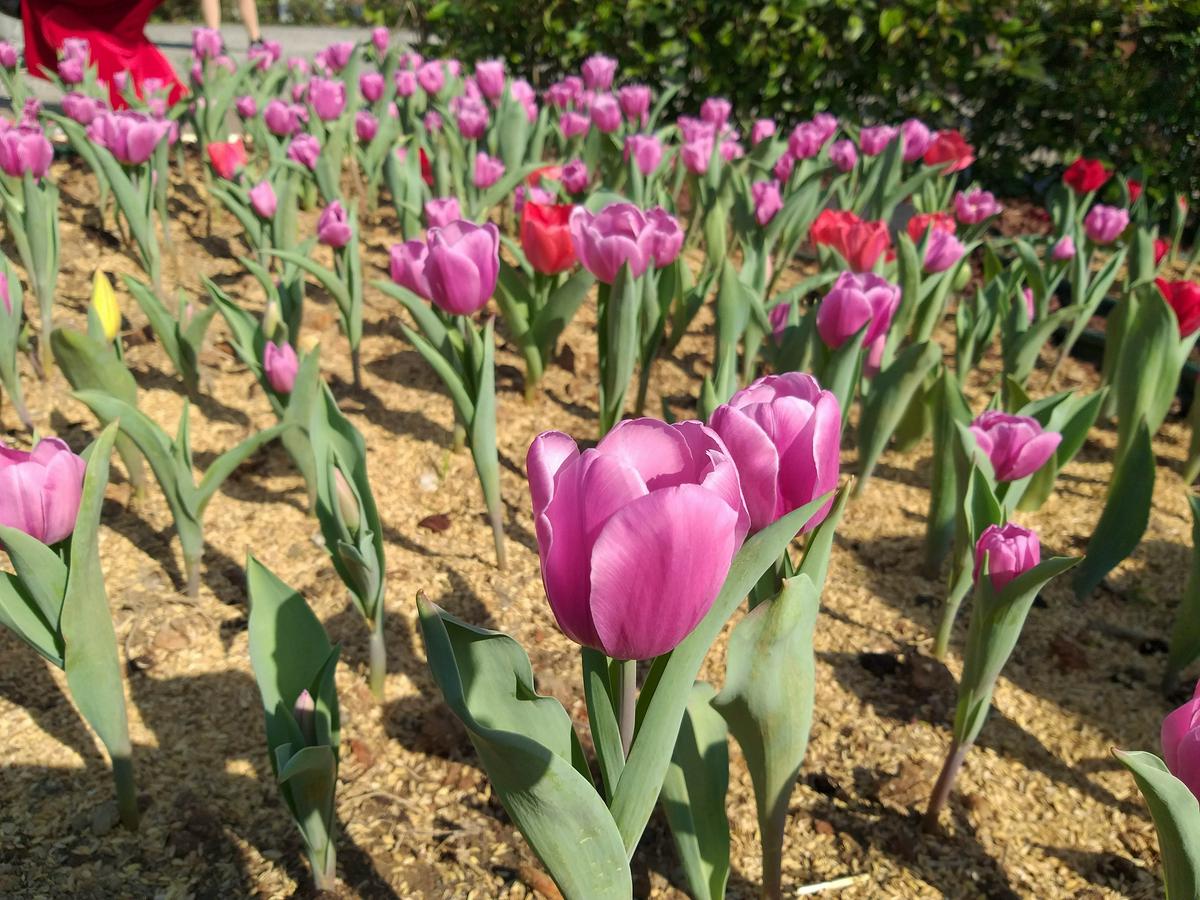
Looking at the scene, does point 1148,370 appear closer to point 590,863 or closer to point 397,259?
point 397,259

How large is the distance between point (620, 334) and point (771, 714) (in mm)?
1045

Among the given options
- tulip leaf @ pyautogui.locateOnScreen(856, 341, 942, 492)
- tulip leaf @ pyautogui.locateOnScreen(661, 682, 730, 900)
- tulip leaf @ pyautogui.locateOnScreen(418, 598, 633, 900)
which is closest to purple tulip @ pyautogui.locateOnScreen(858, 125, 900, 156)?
tulip leaf @ pyautogui.locateOnScreen(856, 341, 942, 492)

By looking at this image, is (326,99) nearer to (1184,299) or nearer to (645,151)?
(645,151)

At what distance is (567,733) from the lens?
0.86 metres

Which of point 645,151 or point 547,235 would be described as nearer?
point 547,235

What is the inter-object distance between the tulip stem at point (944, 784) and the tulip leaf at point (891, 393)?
0.87 m

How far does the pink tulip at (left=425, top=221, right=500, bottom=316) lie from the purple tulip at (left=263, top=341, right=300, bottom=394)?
341 mm

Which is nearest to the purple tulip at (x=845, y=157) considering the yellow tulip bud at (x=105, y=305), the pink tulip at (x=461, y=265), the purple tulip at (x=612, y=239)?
the purple tulip at (x=612, y=239)

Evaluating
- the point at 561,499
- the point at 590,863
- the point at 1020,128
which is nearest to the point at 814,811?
the point at 590,863

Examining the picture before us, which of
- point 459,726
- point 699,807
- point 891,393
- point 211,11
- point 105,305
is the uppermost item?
point 211,11

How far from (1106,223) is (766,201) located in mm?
1164

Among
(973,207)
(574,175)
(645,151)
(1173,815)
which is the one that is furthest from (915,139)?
(1173,815)

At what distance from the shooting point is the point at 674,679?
2.48 feet

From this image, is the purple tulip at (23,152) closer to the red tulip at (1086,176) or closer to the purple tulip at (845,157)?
the purple tulip at (845,157)
